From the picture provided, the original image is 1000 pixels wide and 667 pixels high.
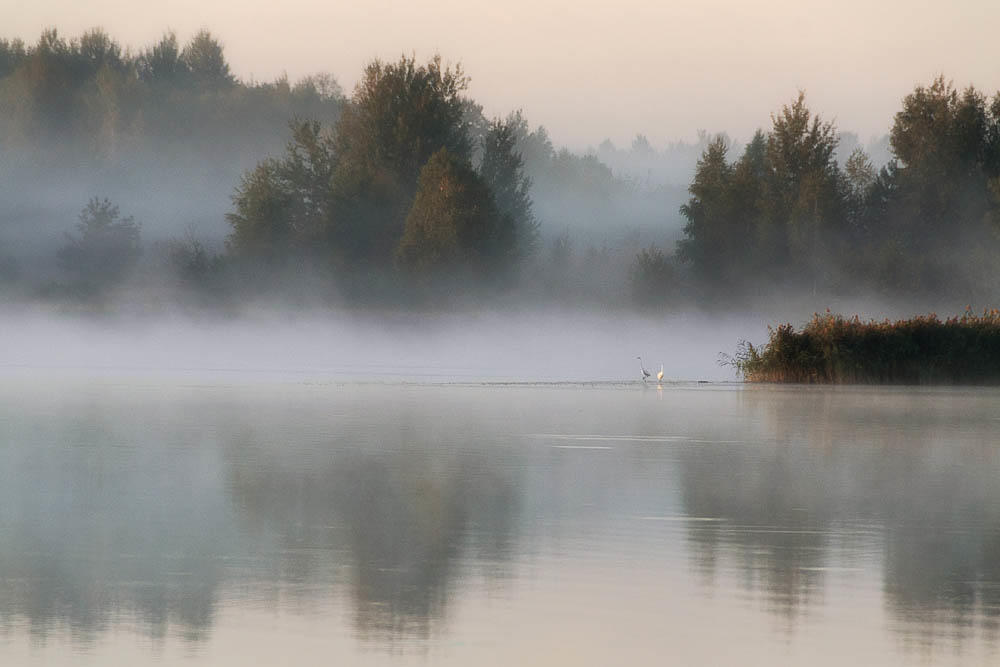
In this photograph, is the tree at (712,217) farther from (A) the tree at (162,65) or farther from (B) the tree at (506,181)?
(A) the tree at (162,65)

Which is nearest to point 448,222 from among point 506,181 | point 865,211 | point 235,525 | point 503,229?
Result: point 503,229

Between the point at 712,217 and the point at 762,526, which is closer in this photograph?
the point at 762,526

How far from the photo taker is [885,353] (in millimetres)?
34969

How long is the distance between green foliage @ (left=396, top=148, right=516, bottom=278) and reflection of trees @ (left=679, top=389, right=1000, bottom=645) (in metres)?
42.6

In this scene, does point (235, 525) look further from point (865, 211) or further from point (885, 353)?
point (865, 211)

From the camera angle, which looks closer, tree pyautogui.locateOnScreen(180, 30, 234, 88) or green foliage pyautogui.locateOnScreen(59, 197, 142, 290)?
green foliage pyautogui.locateOnScreen(59, 197, 142, 290)

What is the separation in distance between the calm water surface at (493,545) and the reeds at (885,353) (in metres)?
16.1

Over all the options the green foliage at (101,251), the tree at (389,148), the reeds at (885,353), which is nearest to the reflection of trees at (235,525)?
the reeds at (885,353)

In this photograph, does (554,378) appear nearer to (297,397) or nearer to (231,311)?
(297,397)

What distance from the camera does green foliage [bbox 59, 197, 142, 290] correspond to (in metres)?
72.8

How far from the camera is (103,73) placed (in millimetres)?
88250

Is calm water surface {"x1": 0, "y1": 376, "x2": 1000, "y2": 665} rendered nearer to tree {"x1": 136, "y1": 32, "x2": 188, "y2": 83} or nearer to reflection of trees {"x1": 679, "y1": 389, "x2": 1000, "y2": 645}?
reflection of trees {"x1": 679, "y1": 389, "x2": 1000, "y2": 645}

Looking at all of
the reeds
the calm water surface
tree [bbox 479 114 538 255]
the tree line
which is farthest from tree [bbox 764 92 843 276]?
the calm water surface

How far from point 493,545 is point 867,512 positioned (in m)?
3.14
